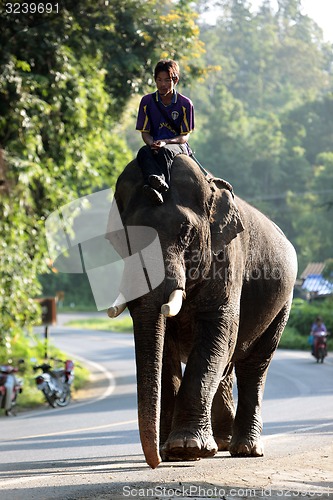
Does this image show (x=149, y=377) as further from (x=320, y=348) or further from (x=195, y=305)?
(x=320, y=348)

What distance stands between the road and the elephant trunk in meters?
0.32

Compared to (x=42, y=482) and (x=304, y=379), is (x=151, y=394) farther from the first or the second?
(x=304, y=379)

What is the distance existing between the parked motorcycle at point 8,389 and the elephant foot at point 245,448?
27.0 feet

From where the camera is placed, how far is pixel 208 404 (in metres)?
7.77

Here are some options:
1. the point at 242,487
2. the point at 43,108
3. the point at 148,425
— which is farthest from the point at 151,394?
the point at 43,108

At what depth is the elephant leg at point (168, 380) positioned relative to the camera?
8633 mm

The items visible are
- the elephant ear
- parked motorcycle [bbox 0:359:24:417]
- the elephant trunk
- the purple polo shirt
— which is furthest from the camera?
parked motorcycle [bbox 0:359:24:417]

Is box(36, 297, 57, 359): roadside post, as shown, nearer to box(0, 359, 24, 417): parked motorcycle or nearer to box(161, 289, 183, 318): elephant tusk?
box(0, 359, 24, 417): parked motorcycle

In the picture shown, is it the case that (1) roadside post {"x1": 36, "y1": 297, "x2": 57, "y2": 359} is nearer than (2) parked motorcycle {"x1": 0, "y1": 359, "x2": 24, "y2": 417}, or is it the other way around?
(2) parked motorcycle {"x1": 0, "y1": 359, "x2": 24, "y2": 417}

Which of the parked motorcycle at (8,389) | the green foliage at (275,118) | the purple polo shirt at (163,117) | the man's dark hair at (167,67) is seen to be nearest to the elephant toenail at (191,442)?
the purple polo shirt at (163,117)

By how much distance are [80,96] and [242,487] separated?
45.3 feet

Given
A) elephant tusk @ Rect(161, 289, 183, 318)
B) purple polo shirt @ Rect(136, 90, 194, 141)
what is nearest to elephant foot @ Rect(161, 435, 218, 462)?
elephant tusk @ Rect(161, 289, 183, 318)

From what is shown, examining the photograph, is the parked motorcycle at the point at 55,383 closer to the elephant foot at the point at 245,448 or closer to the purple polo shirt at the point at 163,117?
the elephant foot at the point at 245,448

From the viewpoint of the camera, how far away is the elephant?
745 cm
